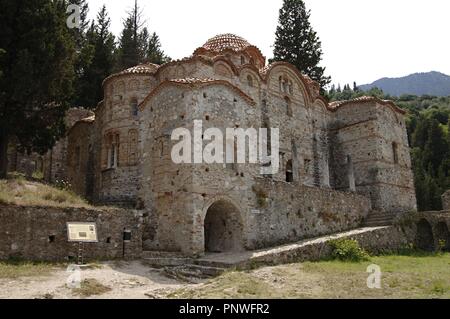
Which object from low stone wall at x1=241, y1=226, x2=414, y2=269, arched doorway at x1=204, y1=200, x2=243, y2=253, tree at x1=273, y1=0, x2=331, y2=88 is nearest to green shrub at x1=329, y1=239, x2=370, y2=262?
low stone wall at x1=241, y1=226, x2=414, y2=269

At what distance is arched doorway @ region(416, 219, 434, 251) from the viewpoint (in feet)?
65.0

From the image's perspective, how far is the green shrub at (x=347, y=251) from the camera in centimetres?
1438

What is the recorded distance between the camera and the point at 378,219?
65.1ft

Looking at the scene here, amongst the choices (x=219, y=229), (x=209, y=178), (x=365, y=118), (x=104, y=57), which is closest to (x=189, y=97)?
(x=209, y=178)

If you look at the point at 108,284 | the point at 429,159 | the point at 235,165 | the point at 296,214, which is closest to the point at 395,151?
the point at 296,214

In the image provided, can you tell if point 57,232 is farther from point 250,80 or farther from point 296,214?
point 250,80

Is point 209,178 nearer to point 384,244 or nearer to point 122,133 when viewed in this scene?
point 122,133

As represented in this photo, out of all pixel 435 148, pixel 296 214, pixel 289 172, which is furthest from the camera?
pixel 435 148

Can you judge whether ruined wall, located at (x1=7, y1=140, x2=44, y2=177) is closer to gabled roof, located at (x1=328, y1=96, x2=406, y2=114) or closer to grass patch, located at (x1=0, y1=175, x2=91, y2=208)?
grass patch, located at (x1=0, y1=175, x2=91, y2=208)

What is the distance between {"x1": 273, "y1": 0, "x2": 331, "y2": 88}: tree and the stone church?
7.76 meters

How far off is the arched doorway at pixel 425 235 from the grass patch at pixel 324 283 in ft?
21.9

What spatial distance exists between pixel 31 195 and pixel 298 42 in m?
26.2

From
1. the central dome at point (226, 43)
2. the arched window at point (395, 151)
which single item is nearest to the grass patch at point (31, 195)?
the central dome at point (226, 43)

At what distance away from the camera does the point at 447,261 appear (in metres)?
16.0
